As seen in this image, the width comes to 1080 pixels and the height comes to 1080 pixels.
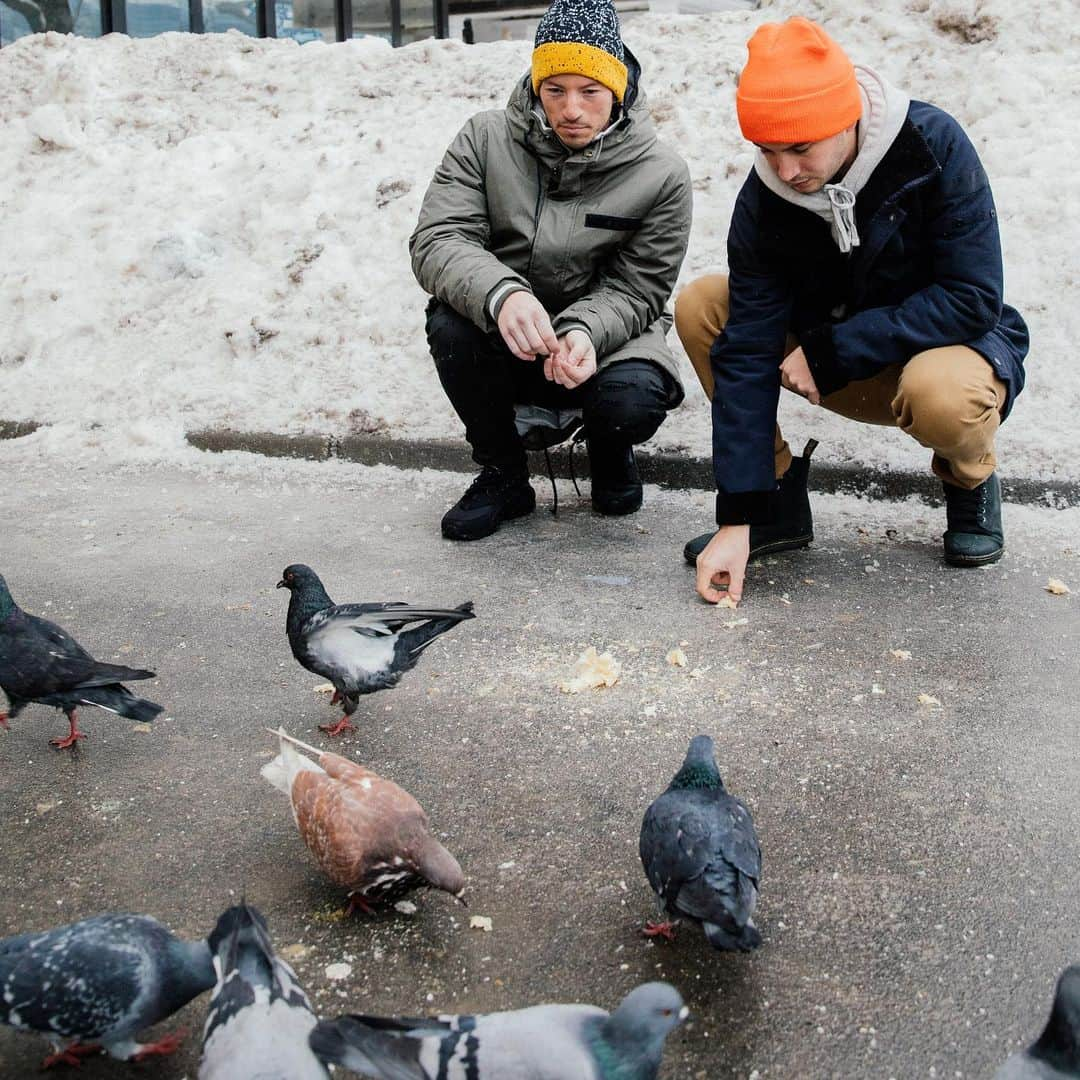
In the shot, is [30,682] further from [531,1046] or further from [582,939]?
[531,1046]

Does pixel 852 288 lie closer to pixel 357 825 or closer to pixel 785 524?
pixel 785 524

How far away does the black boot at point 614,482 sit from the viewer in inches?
218

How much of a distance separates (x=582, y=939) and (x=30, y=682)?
1745mm

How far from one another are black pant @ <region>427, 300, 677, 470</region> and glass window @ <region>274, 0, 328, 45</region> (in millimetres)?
13437

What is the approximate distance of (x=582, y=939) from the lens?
2.57m

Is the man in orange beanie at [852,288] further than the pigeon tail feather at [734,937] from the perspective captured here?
Yes

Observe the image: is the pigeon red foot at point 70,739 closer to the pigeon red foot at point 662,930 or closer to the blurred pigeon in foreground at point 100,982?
the blurred pigeon in foreground at point 100,982

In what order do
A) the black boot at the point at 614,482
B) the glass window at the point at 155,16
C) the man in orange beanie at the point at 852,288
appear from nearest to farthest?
1. the man in orange beanie at the point at 852,288
2. the black boot at the point at 614,482
3. the glass window at the point at 155,16

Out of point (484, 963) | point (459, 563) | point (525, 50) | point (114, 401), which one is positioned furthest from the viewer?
point (525, 50)

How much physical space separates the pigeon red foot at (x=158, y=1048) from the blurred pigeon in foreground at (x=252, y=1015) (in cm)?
21

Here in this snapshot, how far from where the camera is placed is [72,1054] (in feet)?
7.30

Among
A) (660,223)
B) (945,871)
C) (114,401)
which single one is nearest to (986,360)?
(660,223)

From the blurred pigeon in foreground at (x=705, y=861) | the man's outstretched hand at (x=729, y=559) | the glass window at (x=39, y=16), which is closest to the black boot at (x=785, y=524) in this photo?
the man's outstretched hand at (x=729, y=559)

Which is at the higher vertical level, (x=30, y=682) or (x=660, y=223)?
(x=660, y=223)
